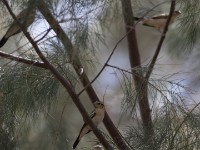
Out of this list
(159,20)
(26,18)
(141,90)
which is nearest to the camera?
(26,18)

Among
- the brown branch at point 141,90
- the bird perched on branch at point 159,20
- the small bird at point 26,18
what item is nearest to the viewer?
the small bird at point 26,18

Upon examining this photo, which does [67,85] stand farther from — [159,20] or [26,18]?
[159,20]

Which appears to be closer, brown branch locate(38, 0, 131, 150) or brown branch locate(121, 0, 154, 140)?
brown branch locate(38, 0, 131, 150)

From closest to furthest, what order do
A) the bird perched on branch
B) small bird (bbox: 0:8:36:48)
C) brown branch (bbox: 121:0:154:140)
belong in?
small bird (bbox: 0:8:36:48)
brown branch (bbox: 121:0:154:140)
the bird perched on branch

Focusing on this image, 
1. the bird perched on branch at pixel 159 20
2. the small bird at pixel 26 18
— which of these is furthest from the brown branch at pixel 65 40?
the bird perched on branch at pixel 159 20

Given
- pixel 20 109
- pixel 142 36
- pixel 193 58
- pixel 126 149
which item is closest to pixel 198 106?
pixel 126 149

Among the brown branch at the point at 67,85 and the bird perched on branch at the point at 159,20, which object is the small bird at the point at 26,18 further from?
the bird perched on branch at the point at 159,20

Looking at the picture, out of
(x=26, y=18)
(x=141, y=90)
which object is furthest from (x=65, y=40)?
(x=141, y=90)

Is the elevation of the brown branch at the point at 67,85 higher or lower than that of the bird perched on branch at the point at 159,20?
lower

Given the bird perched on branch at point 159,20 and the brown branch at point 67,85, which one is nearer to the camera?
the brown branch at point 67,85

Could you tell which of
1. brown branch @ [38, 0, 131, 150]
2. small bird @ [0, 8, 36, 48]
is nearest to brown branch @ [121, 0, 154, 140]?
brown branch @ [38, 0, 131, 150]

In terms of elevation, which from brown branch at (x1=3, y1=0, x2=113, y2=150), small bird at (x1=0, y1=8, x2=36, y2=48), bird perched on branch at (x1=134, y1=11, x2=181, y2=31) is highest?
bird perched on branch at (x1=134, y1=11, x2=181, y2=31)

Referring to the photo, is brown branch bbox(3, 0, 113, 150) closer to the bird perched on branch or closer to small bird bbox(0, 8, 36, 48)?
small bird bbox(0, 8, 36, 48)

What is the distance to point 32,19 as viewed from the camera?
1.43 meters
